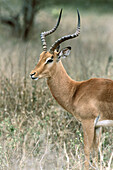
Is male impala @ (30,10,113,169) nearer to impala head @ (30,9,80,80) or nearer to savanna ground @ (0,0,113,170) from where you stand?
impala head @ (30,9,80,80)

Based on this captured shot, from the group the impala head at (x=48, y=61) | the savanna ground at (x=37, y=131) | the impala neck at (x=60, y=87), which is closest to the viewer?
the savanna ground at (x=37, y=131)

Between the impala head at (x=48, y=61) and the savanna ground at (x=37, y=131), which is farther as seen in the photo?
the impala head at (x=48, y=61)

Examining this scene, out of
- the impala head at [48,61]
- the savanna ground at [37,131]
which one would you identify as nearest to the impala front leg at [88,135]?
the savanna ground at [37,131]

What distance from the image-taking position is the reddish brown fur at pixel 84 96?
4578 mm

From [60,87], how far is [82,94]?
0.44 m

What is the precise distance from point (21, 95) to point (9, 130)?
0.91 meters

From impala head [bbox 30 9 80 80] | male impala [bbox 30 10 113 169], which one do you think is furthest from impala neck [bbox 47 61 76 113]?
impala head [bbox 30 9 80 80]

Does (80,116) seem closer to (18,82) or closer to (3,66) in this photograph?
(18,82)

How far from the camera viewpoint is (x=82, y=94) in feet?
15.7

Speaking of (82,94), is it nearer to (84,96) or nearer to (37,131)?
(84,96)

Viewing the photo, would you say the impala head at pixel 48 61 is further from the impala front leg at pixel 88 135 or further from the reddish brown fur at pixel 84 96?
the impala front leg at pixel 88 135

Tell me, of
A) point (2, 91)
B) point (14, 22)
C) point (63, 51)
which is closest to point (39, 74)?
point (63, 51)

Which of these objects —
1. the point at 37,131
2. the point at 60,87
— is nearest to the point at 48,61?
the point at 60,87

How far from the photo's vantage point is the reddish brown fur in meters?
4.58
